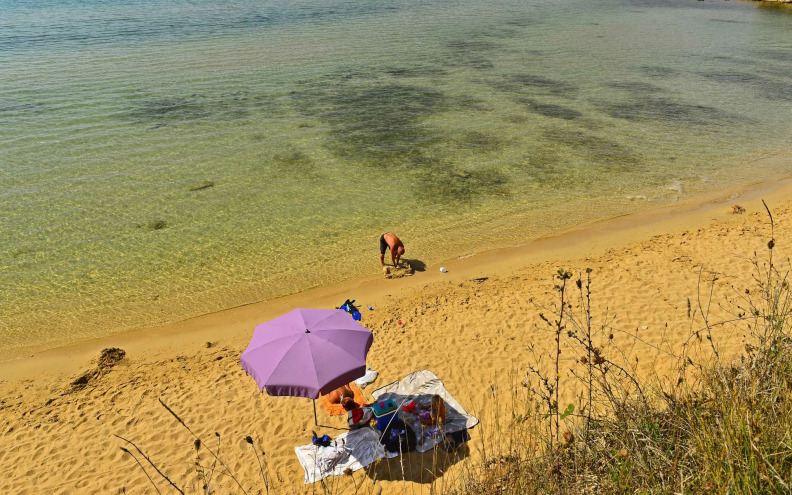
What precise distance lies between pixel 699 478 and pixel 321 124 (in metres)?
20.7

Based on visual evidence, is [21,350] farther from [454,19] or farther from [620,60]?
[454,19]

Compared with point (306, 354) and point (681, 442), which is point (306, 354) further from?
point (681, 442)

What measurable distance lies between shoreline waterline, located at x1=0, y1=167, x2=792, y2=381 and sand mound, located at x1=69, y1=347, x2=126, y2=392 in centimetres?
25

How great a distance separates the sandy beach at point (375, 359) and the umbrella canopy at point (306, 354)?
1451 mm

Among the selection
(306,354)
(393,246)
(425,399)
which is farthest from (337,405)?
(393,246)

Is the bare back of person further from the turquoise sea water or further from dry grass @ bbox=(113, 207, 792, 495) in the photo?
dry grass @ bbox=(113, 207, 792, 495)

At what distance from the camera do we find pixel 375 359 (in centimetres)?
1009

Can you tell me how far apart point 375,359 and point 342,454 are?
2.50 m

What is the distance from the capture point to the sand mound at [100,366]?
10.1 m

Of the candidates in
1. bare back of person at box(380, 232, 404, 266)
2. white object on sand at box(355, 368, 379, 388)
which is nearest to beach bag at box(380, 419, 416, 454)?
white object on sand at box(355, 368, 379, 388)

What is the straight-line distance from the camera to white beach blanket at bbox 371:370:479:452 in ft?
26.1

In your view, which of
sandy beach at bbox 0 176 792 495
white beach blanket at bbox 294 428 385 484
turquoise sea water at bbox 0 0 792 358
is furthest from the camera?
turquoise sea water at bbox 0 0 792 358

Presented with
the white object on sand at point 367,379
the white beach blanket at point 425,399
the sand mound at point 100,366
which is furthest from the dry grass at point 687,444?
the sand mound at point 100,366

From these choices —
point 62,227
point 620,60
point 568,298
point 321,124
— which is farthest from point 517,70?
point 62,227
